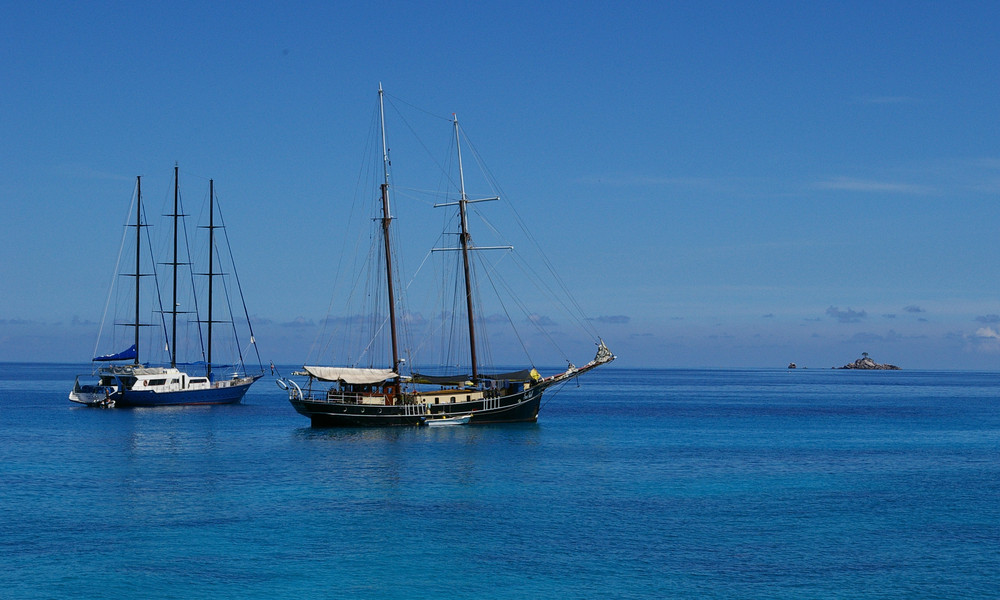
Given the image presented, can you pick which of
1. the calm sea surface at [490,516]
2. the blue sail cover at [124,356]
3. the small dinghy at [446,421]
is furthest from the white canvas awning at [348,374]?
the blue sail cover at [124,356]

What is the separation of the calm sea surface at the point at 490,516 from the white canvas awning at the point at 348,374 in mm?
4677

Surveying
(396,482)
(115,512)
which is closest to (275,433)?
(396,482)

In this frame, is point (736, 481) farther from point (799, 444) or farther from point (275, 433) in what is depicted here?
point (275, 433)

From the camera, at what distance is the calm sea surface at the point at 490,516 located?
3450 cm

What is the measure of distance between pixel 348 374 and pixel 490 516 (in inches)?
1612

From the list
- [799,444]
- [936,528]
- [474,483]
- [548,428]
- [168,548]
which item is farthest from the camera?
[548,428]

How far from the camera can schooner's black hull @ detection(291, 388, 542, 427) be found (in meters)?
84.9

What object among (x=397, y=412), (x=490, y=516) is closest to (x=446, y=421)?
(x=397, y=412)

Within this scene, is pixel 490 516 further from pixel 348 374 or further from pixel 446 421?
pixel 348 374

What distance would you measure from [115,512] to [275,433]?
137 feet

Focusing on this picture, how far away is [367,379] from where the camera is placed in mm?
85000

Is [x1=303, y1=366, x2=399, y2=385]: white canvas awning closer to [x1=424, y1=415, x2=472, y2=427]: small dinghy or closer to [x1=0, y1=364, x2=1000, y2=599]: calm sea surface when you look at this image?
[x1=0, y1=364, x2=1000, y2=599]: calm sea surface

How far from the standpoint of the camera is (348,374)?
84625mm

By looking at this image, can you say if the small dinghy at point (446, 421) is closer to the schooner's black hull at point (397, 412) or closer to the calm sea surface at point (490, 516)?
the schooner's black hull at point (397, 412)
